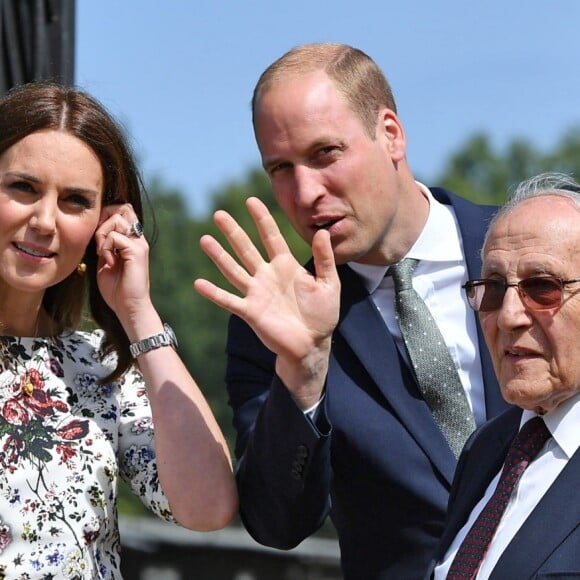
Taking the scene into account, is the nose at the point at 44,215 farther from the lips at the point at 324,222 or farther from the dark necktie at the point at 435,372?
the dark necktie at the point at 435,372

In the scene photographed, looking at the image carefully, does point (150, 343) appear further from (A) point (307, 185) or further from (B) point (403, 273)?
(B) point (403, 273)

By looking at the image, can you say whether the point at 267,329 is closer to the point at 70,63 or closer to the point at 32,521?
the point at 32,521

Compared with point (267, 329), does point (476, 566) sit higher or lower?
lower

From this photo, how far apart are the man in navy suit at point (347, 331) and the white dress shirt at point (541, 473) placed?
1.42ft

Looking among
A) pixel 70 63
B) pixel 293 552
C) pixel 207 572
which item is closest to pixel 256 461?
pixel 70 63

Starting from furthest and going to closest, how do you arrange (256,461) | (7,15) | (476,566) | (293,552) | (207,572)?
(293,552) → (207,572) → (7,15) → (256,461) → (476,566)

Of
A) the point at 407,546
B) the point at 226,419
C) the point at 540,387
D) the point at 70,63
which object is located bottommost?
the point at 226,419

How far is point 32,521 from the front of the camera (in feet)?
8.16

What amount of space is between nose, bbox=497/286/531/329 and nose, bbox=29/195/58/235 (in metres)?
0.99

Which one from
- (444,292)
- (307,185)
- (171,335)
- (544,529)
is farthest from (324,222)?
(544,529)

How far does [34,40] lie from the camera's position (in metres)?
3.83

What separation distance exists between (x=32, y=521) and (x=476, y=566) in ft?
Answer: 3.07

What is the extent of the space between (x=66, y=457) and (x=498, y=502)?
0.94 m

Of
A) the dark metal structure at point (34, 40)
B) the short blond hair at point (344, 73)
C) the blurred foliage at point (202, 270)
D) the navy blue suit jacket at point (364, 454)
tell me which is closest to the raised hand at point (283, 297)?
the navy blue suit jacket at point (364, 454)
